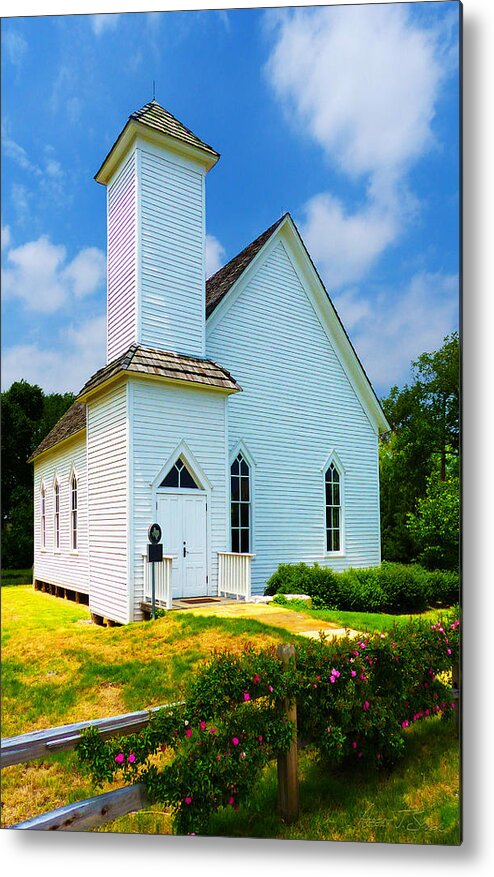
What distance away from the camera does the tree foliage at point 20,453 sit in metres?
3.73

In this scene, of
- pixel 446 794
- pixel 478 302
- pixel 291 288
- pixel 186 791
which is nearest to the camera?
pixel 186 791

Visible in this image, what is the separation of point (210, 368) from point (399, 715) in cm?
223

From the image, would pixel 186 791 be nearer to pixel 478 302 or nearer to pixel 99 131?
pixel 478 302

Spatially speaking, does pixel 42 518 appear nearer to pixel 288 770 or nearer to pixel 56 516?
pixel 56 516

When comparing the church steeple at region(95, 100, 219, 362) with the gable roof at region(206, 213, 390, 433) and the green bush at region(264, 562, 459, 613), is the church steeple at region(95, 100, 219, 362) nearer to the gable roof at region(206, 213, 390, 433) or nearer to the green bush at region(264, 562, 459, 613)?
the gable roof at region(206, 213, 390, 433)

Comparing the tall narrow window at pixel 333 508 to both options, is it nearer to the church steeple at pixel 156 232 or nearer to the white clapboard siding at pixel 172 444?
the white clapboard siding at pixel 172 444

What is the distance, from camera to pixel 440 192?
353cm

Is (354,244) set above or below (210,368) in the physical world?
above

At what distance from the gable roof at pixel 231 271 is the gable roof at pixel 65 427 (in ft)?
3.47

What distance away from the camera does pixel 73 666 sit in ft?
11.4

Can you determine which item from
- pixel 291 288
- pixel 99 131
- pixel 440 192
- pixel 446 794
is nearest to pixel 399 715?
pixel 446 794

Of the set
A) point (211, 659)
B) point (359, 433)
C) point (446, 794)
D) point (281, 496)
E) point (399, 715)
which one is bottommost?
point (446, 794)

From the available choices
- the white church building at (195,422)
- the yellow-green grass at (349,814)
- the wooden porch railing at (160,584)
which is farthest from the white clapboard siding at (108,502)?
the yellow-green grass at (349,814)

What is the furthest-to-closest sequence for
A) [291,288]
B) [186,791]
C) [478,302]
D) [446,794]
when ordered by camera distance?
1. [291,288]
2. [478,302]
3. [446,794]
4. [186,791]
